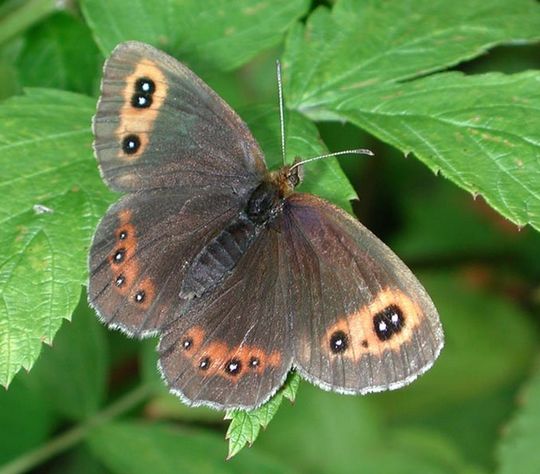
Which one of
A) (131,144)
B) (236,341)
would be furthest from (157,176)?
(236,341)

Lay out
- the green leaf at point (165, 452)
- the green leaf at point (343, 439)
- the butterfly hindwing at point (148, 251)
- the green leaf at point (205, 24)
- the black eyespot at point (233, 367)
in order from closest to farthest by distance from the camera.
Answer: the black eyespot at point (233, 367) < the butterfly hindwing at point (148, 251) < the green leaf at point (205, 24) < the green leaf at point (165, 452) < the green leaf at point (343, 439)

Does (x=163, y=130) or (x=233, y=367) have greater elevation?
(x=163, y=130)

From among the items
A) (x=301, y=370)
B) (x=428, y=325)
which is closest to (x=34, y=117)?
(x=301, y=370)

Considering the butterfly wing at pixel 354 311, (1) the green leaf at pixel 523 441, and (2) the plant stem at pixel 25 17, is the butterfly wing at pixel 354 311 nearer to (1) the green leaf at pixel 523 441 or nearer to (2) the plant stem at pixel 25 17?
(2) the plant stem at pixel 25 17

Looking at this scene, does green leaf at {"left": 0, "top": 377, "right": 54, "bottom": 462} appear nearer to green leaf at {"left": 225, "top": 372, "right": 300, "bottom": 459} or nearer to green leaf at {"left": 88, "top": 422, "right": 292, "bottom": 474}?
green leaf at {"left": 88, "top": 422, "right": 292, "bottom": 474}

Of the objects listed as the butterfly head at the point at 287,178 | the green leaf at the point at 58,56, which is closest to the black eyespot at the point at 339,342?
the butterfly head at the point at 287,178

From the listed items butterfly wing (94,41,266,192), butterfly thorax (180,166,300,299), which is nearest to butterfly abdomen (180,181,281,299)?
butterfly thorax (180,166,300,299)

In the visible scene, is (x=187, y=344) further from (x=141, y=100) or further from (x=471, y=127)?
(x=471, y=127)

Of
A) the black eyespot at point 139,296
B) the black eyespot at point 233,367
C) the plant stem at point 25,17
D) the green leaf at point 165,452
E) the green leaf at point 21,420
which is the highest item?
the plant stem at point 25,17

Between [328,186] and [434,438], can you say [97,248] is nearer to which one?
[328,186]
